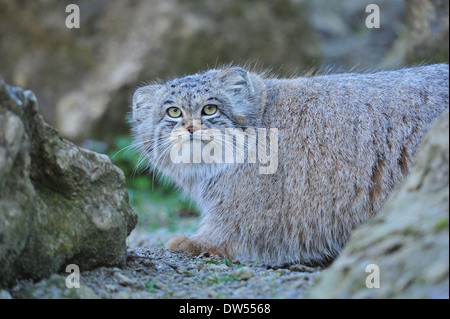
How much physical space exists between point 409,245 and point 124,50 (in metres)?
8.67

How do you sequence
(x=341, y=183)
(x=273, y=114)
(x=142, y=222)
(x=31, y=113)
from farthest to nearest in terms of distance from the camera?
(x=142, y=222) → (x=273, y=114) → (x=341, y=183) → (x=31, y=113)

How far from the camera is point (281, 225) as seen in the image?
5.12 meters

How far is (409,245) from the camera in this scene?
279cm

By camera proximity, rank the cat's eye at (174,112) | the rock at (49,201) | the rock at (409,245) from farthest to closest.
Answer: the cat's eye at (174,112), the rock at (49,201), the rock at (409,245)

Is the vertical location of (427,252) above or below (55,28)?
below

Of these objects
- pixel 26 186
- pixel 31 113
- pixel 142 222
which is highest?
pixel 31 113

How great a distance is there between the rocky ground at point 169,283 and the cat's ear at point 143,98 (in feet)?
6.56

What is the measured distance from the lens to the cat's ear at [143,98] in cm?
581

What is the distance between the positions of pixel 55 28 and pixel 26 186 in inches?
335

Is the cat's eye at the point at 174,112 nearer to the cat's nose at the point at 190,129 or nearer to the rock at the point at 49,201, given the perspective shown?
the cat's nose at the point at 190,129

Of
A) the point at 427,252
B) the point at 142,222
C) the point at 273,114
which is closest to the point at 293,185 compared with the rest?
the point at 273,114

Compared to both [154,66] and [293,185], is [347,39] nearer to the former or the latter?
[154,66]

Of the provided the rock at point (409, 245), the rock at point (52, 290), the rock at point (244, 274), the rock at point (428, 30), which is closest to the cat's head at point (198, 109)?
the rock at point (244, 274)

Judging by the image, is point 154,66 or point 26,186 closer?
point 26,186
